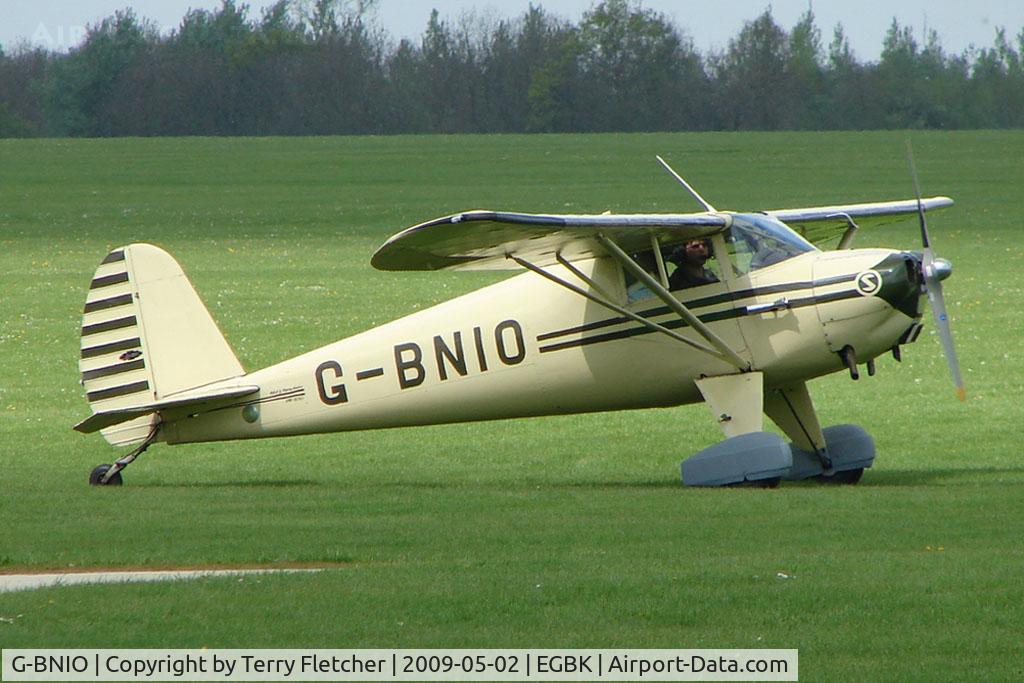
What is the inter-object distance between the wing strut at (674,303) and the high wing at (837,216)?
1822 mm

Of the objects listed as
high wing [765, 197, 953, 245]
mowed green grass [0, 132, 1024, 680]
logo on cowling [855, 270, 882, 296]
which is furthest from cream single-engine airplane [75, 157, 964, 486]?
mowed green grass [0, 132, 1024, 680]

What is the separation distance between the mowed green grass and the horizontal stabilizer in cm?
67

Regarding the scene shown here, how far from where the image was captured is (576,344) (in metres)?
15.6

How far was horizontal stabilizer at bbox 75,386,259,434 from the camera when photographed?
1583cm

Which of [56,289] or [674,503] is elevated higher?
[56,289]

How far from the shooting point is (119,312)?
1634 cm

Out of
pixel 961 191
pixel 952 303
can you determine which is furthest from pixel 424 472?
pixel 961 191

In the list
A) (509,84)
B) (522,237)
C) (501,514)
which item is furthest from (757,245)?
(509,84)

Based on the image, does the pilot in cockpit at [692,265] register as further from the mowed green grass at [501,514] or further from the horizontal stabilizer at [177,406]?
the horizontal stabilizer at [177,406]

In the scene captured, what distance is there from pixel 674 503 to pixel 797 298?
2.43m

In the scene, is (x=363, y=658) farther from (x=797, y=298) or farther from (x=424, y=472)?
(x=424, y=472)

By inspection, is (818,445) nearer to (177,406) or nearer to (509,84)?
(177,406)

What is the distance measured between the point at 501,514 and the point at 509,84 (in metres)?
102

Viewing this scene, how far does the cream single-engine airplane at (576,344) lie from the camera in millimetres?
14805
